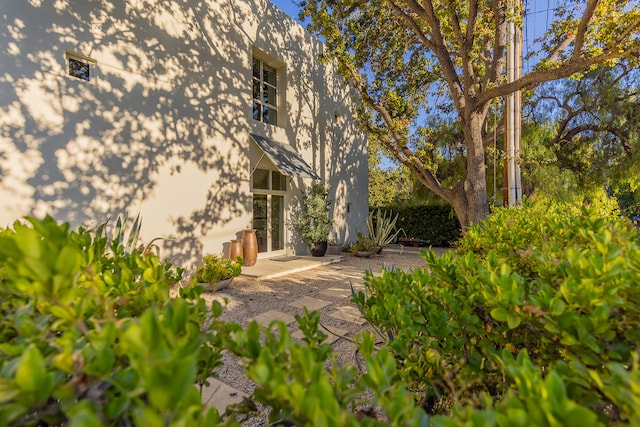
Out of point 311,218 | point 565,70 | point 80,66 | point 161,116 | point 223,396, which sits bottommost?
point 223,396

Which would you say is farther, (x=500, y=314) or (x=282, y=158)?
(x=282, y=158)

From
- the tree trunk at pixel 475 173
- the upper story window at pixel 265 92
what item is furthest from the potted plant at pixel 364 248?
the upper story window at pixel 265 92

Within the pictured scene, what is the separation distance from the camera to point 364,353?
3.45 ft

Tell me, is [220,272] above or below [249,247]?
below

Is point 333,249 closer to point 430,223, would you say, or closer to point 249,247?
point 249,247

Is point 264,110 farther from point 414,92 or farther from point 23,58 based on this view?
point 23,58

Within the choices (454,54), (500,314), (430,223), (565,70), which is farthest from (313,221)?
(500,314)

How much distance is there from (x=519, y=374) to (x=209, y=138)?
27.7 ft

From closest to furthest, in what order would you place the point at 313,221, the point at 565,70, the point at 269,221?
the point at 565,70
the point at 269,221
the point at 313,221

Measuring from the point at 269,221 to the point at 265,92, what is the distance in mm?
4303

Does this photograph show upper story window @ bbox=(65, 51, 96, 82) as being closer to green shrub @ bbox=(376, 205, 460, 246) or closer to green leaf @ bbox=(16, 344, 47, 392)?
green leaf @ bbox=(16, 344, 47, 392)

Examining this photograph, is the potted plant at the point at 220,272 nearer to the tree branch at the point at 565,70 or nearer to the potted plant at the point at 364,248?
the potted plant at the point at 364,248

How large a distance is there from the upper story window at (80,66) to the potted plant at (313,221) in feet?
21.7

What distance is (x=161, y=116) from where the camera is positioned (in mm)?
7141
